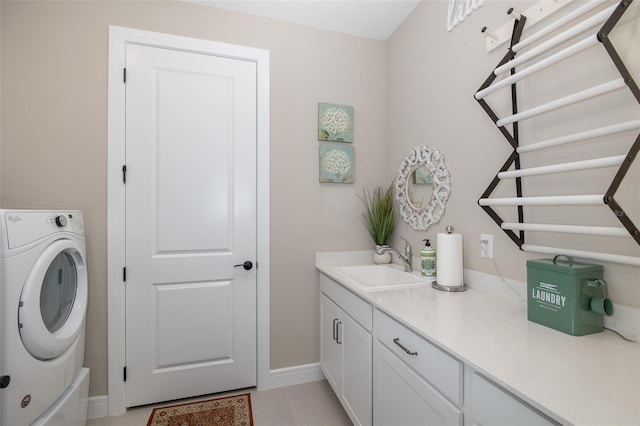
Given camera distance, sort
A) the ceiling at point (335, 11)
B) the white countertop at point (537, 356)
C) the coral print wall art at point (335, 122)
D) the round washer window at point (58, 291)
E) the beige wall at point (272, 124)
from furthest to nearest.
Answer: the coral print wall art at point (335, 122)
the ceiling at point (335, 11)
the beige wall at point (272, 124)
the round washer window at point (58, 291)
the white countertop at point (537, 356)

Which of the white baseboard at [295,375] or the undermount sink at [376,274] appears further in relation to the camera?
the white baseboard at [295,375]

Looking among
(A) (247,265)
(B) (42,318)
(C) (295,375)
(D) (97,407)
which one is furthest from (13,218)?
(C) (295,375)

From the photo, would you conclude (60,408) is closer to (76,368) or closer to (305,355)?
(76,368)

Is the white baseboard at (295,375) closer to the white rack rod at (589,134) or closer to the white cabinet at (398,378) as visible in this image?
the white cabinet at (398,378)

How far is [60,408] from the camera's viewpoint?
1.35 metres

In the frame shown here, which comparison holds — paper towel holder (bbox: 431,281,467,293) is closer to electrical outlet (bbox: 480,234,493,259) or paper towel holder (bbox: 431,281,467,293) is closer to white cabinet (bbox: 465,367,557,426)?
electrical outlet (bbox: 480,234,493,259)

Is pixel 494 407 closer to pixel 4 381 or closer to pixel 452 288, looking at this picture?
pixel 452 288

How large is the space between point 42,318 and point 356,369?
1463mm

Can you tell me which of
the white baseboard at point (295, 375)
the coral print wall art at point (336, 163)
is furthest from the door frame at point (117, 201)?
the coral print wall art at point (336, 163)

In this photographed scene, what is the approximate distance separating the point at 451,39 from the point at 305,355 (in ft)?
7.48

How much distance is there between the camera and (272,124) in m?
2.12

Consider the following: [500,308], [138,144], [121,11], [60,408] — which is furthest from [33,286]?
[500,308]

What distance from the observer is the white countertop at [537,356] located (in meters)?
0.61

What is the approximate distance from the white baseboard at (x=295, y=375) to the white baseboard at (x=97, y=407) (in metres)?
1.00
